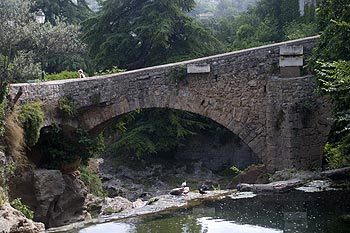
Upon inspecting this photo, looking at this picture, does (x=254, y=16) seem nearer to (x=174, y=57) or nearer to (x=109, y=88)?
(x=174, y=57)

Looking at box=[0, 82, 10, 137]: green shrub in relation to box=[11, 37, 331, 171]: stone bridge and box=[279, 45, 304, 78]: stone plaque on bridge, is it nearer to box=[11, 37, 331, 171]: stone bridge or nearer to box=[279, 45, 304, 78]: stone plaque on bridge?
box=[11, 37, 331, 171]: stone bridge

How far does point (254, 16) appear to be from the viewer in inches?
1126

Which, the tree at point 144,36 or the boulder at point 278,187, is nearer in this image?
the boulder at point 278,187

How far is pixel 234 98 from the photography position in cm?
1284

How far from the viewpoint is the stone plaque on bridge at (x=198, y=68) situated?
41.8ft

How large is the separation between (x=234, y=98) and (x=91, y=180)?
15.8 feet

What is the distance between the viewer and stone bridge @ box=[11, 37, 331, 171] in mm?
12102

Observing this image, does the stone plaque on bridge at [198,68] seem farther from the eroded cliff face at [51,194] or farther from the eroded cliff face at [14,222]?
the eroded cliff face at [14,222]

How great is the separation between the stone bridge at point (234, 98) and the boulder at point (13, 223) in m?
3.50

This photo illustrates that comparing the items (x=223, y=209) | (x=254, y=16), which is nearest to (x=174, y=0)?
(x=254, y=16)

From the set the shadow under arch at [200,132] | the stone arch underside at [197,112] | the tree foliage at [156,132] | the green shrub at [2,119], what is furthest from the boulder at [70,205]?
the shadow under arch at [200,132]

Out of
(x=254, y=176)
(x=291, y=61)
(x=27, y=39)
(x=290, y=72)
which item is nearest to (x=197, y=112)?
(x=254, y=176)

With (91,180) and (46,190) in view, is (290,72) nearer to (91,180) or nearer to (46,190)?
(46,190)

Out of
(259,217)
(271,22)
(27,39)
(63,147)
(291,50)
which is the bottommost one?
(259,217)
